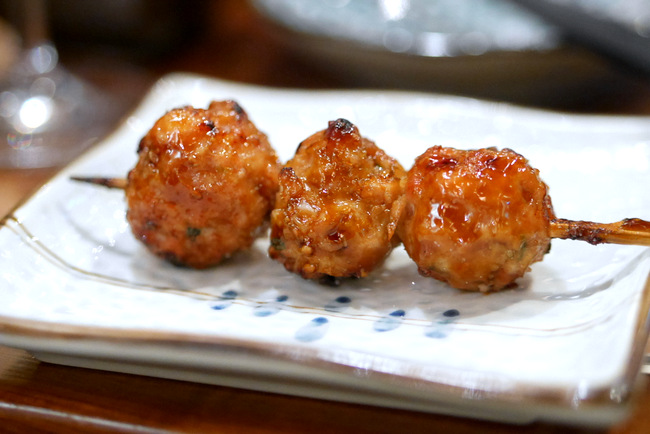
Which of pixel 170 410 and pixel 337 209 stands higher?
pixel 337 209

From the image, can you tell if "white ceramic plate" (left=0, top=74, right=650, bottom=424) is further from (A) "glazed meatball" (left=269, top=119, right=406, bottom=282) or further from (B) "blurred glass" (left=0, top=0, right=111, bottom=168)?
(B) "blurred glass" (left=0, top=0, right=111, bottom=168)

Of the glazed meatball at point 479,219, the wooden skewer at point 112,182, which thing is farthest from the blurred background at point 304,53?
the glazed meatball at point 479,219

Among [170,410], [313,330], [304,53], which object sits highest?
[304,53]

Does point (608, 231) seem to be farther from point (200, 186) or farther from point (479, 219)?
point (200, 186)

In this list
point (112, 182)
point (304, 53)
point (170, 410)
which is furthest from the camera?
point (304, 53)

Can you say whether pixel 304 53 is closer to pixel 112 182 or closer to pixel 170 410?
pixel 112 182

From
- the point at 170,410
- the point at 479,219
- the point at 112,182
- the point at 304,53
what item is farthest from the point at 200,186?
the point at 304,53

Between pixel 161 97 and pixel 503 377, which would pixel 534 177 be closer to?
pixel 503 377

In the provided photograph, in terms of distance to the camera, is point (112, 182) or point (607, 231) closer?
point (607, 231)

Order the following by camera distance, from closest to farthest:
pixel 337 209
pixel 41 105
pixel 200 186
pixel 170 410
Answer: pixel 170 410
pixel 337 209
pixel 200 186
pixel 41 105
